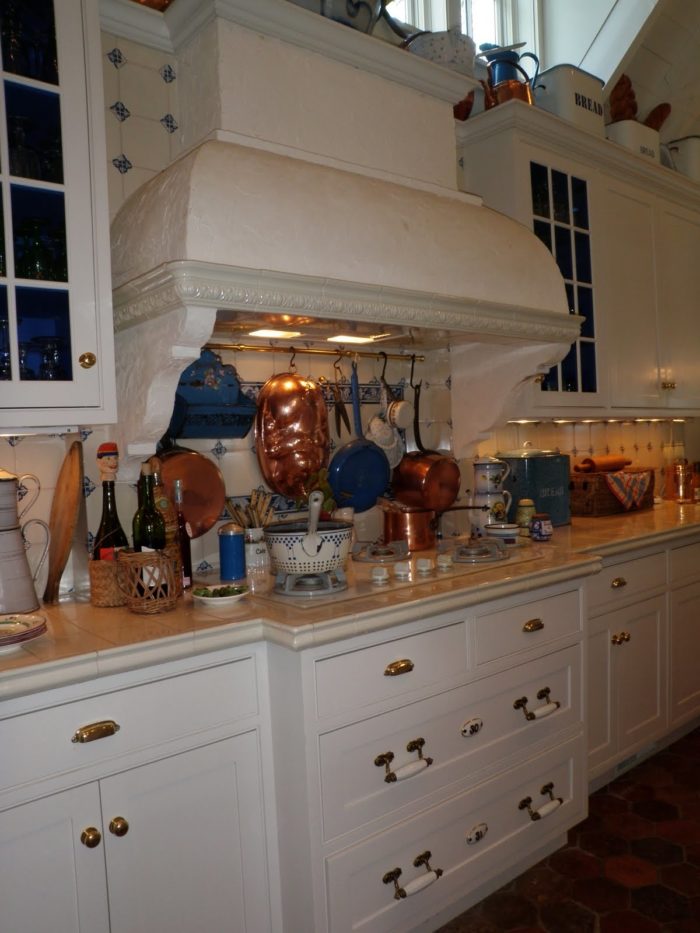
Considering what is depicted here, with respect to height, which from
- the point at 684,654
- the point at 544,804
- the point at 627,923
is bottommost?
the point at 627,923

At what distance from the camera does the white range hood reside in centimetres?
150

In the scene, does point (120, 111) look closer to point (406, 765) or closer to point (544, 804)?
point (406, 765)

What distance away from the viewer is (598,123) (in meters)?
2.88

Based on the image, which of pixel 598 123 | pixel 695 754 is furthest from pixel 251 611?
pixel 598 123

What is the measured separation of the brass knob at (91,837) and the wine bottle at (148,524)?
1.97ft

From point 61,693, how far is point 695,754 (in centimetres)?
238

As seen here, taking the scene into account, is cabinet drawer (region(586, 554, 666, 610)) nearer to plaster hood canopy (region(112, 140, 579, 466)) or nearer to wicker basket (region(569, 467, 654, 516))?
wicker basket (region(569, 467, 654, 516))

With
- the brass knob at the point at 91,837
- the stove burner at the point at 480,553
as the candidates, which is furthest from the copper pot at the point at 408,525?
the brass knob at the point at 91,837

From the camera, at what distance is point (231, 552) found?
1847 millimetres

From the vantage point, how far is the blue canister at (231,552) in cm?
185

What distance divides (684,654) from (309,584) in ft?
5.79

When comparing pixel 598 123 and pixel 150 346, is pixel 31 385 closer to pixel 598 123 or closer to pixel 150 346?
pixel 150 346

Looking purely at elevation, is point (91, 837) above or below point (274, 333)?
below

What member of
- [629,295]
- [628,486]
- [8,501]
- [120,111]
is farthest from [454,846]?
[629,295]
